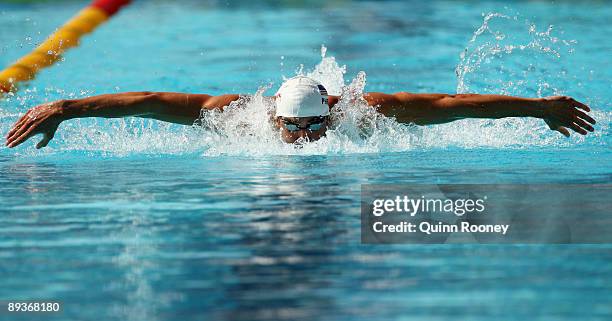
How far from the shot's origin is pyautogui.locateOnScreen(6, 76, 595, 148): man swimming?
6.00m

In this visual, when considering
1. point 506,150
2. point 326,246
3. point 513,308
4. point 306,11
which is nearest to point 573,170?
point 506,150

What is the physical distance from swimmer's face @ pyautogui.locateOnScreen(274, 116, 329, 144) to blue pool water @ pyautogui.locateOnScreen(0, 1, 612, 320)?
73mm

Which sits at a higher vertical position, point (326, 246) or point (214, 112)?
point (214, 112)

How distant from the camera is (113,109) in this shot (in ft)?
20.1

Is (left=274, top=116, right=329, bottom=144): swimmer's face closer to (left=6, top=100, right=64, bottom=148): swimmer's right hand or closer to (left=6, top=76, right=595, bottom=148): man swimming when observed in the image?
(left=6, top=76, right=595, bottom=148): man swimming

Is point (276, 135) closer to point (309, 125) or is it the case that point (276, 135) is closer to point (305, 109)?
point (309, 125)

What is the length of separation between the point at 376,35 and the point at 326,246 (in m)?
9.55

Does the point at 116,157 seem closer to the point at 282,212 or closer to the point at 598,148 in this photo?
the point at 282,212

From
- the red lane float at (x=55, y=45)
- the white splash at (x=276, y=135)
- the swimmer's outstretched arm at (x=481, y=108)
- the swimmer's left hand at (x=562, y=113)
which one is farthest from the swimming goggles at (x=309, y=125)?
the red lane float at (x=55, y=45)

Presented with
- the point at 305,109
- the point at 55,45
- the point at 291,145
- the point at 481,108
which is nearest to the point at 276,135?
the point at 291,145

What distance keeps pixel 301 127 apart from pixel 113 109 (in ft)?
3.70

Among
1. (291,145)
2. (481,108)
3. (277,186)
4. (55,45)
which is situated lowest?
(277,186)

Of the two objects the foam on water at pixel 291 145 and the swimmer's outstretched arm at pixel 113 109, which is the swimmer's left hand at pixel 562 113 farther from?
the swimmer's outstretched arm at pixel 113 109

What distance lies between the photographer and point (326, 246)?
389cm
